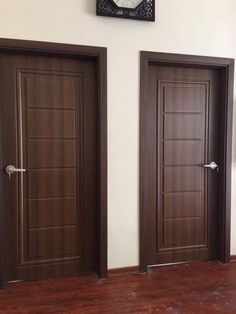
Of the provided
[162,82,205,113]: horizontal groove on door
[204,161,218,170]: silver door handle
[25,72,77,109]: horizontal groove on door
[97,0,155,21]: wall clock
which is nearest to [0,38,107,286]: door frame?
[25,72,77,109]: horizontal groove on door

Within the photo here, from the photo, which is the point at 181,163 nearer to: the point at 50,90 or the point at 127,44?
the point at 127,44

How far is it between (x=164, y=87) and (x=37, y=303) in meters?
2.07

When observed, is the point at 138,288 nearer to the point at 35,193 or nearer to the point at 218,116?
the point at 35,193

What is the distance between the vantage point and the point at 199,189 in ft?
9.37

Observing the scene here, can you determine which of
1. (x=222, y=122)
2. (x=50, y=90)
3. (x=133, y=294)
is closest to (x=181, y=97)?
(x=222, y=122)

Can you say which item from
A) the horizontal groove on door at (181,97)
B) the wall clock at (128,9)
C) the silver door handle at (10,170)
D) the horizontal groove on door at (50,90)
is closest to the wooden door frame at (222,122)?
the horizontal groove on door at (181,97)

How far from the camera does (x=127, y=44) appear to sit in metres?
2.49

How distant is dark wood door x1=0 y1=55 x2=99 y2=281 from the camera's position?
2396 mm

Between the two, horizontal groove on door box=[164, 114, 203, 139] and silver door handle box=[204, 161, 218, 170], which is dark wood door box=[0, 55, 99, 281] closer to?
horizontal groove on door box=[164, 114, 203, 139]

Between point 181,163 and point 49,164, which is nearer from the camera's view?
point 49,164

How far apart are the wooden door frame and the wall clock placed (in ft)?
0.99

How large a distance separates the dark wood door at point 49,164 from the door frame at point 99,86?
7cm

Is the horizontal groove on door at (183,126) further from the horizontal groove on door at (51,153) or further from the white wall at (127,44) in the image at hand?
the horizontal groove on door at (51,153)

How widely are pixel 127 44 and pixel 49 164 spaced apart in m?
1.22
